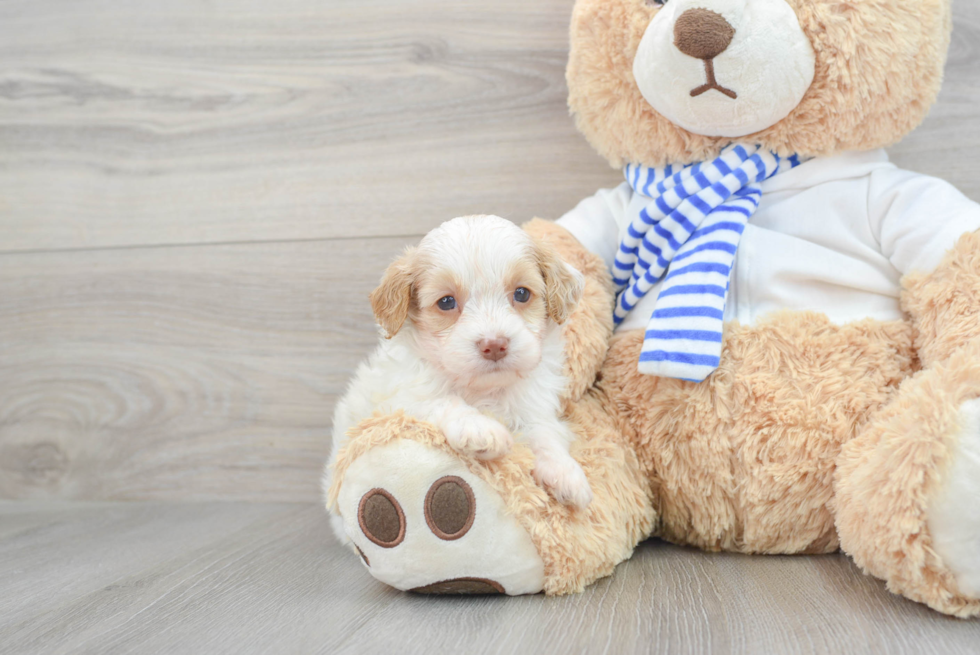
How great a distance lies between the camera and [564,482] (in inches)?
40.6

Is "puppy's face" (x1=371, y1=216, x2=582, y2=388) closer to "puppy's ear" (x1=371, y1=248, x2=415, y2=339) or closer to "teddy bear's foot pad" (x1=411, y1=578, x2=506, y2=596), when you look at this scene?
"puppy's ear" (x1=371, y1=248, x2=415, y2=339)

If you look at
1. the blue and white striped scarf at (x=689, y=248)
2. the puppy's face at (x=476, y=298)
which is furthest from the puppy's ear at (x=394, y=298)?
the blue and white striped scarf at (x=689, y=248)

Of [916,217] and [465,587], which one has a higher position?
[916,217]

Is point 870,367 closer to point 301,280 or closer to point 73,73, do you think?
point 301,280

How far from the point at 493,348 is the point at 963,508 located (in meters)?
0.59

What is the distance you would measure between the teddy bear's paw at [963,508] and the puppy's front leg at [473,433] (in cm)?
53

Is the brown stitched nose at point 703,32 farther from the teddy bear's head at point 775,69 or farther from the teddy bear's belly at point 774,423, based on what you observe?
the teddy bear's belly at point 774,423

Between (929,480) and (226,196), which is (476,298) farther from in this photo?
(226,196)

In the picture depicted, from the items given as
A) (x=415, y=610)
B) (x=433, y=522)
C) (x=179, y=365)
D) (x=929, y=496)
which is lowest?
(x=179, y=365)

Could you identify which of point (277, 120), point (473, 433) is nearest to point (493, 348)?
point (473, 433)

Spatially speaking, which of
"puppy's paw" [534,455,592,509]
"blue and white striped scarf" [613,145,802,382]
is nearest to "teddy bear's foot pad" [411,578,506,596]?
"puppy's paw" [534,455,592,509]

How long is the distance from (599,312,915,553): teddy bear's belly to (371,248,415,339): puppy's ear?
0.44 meters

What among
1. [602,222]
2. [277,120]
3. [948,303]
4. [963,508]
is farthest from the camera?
[277,120]

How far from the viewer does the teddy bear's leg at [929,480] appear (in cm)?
87
